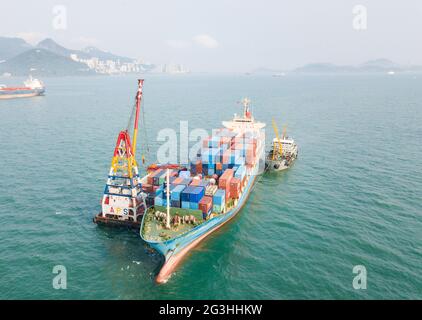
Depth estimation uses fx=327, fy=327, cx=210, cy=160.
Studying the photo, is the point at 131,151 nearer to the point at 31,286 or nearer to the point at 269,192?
the point at 31,286

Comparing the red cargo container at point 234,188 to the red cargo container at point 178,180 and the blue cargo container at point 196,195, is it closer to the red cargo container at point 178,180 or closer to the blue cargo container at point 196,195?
the blue cargo container at point 196,195

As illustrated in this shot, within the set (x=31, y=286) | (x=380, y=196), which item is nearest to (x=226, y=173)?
(x=380, y=196)

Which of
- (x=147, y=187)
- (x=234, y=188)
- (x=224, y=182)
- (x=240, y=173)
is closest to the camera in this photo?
(x=224, y=182)

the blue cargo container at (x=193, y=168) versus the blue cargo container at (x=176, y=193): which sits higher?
the blue cargo container at (x=193, y=168)

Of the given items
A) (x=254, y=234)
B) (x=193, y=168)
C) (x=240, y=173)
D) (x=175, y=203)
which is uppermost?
(x=193, y=168)

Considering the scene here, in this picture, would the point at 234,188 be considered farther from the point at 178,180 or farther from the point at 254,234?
the point at 178,180

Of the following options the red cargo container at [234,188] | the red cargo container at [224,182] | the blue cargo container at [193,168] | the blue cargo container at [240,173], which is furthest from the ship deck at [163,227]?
the blue cargo container at [240,173]

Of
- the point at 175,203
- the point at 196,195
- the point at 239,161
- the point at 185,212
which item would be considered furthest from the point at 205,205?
the point at 239,161
